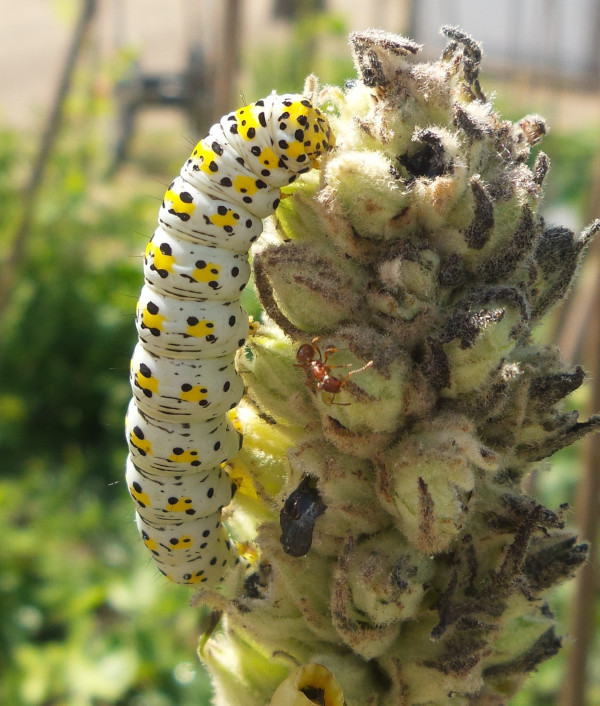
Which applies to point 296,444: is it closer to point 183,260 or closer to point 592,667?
point 183,260

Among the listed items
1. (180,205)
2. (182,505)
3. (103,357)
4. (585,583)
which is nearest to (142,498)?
(182,505)

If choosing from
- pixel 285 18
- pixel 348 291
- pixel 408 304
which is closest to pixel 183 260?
pixel 348 291

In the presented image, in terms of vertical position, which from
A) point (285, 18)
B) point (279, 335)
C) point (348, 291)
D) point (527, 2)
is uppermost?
point (348, 291)

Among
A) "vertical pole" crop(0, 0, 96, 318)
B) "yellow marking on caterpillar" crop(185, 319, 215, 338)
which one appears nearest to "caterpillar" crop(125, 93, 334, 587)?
"yellow marking on caterpillar" crop(185, 319, 215, 338)

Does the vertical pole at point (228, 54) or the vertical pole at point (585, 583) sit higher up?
the vertical pole at point (228, 54)

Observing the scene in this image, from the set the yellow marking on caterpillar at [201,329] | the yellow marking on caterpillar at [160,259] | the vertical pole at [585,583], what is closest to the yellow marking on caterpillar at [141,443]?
the yellow marking on caterpillar at [201,329]

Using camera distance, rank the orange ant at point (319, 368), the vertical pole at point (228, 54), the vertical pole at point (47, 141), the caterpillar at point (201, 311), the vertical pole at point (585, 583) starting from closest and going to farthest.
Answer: the orange ant at point (319, 368) < the caterpillar at point (201, 311) < the vertical pole at point (585, 583) < the vertical pole at point (228, 54) < the vertical pole at point (47, 141)

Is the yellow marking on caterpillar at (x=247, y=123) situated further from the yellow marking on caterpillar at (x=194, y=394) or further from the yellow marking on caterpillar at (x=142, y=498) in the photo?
the yellow marking on caterpillar at (x=142, y=498)
